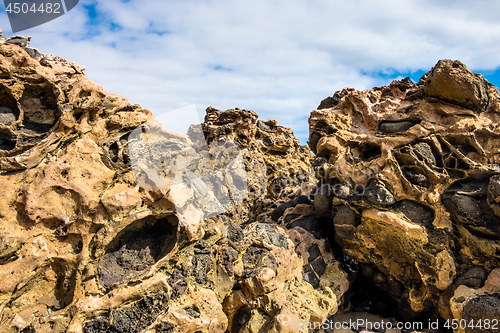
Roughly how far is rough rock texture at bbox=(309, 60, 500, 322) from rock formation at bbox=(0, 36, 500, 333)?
0.02 metres

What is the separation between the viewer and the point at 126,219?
358 centimetres

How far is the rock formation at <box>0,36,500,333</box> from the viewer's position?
10.8ft

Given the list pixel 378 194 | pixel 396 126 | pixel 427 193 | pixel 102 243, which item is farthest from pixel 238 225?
pixel 396 126

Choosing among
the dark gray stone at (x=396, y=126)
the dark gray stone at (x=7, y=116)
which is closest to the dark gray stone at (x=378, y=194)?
the dark gray stone at (x=396, y=126)

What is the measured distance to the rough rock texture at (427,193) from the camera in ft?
14.3

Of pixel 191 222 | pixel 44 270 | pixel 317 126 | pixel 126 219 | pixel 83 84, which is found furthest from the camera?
pixel 317 126

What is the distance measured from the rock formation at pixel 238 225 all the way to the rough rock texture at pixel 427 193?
0.07 feet

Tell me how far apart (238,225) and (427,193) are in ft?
9.25

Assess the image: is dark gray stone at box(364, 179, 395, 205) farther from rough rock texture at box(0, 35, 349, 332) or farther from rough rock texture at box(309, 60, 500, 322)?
rough rock texture at box(0, 35, 349, 332)

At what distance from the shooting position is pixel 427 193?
183 inches

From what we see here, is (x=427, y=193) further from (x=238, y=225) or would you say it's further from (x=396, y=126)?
(x=238, y=225)

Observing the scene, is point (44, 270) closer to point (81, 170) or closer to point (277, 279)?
point (81, 170)

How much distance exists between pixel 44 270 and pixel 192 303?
158cm

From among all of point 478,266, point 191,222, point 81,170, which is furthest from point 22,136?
point 478,266
